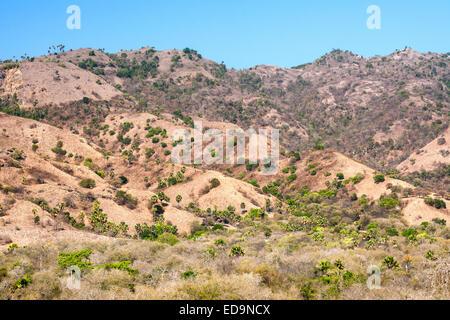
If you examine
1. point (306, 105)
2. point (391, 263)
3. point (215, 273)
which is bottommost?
point (391, 263)

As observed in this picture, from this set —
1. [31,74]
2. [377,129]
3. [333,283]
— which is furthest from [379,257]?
[31,74]

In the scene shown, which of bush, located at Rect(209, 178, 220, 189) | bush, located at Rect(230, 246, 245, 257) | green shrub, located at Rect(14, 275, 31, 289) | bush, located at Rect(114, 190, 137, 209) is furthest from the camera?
bush, located at Rect(209, 178, 220, 189)

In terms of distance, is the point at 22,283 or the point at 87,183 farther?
the point at 87,183

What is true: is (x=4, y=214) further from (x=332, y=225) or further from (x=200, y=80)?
(x=200, y=80)

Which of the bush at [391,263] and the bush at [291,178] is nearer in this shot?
the bush at [391,263]

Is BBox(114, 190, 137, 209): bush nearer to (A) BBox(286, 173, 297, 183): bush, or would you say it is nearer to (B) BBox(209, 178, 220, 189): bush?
(B) BBox(209, 178, 220, 189): bush

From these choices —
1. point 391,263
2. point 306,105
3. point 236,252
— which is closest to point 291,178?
point 236,252

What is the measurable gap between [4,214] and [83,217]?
10.9 metres

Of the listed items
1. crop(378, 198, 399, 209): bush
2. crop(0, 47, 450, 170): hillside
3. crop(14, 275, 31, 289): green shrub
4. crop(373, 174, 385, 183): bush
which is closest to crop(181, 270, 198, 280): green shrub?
crop(14, 275, 31, 289): green shrub

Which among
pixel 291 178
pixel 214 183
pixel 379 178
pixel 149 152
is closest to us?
pixel 379 178

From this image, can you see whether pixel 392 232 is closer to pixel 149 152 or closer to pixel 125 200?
pixel 125 200

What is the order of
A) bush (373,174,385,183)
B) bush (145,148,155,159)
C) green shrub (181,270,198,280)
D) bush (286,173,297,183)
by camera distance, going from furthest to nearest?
1. bush (145,148,155,159)
2. bush (286,173,297,183)
3. bush (373,174,385,183)
4. green shrub (181,270,198,280)

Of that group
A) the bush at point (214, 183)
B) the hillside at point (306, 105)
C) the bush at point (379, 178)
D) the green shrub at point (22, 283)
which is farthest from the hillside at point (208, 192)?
the bush at point (214, 183)

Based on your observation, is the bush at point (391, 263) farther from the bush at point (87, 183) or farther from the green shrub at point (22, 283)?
the bush at point (87, 183)
